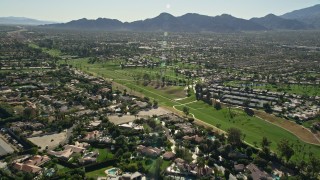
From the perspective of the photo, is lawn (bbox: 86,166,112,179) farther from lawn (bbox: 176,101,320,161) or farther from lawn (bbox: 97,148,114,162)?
lawn (bbox: 176,101,320,161)

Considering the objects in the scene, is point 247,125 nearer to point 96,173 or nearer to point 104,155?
point 104,155

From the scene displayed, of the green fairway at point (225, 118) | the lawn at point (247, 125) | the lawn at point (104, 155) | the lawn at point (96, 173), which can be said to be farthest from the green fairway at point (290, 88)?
the lawn at point (96, 173)

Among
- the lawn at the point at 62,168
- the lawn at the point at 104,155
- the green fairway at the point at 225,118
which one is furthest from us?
the green fairway at the point at 225,118

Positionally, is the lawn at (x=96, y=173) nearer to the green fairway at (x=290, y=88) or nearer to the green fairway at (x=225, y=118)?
the green fairway at (x=225, y=118)

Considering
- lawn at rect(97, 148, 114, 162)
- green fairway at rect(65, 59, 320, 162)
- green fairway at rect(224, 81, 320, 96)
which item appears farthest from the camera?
green fairway at rect(224, 81, 320, 96)

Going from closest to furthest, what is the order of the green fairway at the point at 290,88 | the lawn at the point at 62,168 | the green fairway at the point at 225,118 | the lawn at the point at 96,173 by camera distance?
the lawn at the point at 96,173
the lawn at the point at 62,168
the green fairway at the point at 225,118
the green fairway at the point at 290,88

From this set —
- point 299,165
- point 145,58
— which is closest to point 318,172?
point 299,165

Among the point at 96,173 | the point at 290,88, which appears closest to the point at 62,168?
the point at 96,173

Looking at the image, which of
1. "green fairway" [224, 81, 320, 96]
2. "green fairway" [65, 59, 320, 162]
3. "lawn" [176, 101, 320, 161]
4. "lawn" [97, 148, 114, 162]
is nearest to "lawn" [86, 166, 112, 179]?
"lawn" [97, 148, 114, 162]

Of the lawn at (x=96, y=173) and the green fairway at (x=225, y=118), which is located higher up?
the lawn at (x=96, y=173)

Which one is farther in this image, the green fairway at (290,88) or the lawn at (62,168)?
the green fairway at (290,88)

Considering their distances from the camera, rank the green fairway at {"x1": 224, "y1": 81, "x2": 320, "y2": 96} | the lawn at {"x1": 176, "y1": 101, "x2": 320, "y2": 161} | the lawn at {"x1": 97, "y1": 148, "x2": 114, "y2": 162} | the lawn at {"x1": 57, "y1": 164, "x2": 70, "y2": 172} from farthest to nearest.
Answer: the green fairway at {"x1": 224, "y1": 81, "x2": 320, "y2": 96}
the lawn at {"x1": 176, "y1": 101, "x2": 320, "y2": 161}
the lawn at {"x1": 97, "y1": 148, "x2": 114, "y2": 162}
the lawn at {"x1": 57, "y1": 164, "x2": 70, "y2": 172}

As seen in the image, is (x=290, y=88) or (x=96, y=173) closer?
(x=96, y=173)

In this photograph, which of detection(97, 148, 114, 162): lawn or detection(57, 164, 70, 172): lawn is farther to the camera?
detection(97, 148, 114, 162): lawn
